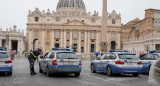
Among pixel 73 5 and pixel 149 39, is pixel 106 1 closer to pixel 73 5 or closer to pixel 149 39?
pixel 149 39

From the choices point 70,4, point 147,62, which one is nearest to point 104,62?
point 147,62

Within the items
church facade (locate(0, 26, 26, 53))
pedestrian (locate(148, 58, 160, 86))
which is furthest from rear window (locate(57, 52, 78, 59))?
church facade (locate(0, 26, 26, 53))

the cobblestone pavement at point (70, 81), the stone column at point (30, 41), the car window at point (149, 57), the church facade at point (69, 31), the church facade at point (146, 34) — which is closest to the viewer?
the cobblestone pavement at point (70, 81)

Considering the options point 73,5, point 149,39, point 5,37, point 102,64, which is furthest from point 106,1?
point 73,5

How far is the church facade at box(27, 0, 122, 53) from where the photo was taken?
92.0m

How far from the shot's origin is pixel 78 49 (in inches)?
3674

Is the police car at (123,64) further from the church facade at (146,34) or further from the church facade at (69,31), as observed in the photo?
A: the church facade at (69,31)

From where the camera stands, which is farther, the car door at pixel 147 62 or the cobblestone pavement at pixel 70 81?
the car door at pixel 147 62

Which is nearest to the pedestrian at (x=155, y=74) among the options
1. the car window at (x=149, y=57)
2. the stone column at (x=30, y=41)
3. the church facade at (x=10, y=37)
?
the car window at (x=149, y=57)

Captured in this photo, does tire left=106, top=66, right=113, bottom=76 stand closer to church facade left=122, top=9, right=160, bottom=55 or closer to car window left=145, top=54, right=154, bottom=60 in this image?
car window left=145, top=54, right=154, bottom=60

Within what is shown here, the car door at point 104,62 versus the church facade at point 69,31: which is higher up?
the church facade at point 69,31

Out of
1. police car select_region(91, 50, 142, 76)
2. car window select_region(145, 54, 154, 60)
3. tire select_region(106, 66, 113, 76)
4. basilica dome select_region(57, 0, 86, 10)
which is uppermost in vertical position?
basilica dome select_region(57, 0, 86, 10)

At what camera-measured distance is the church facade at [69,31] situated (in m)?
92.0

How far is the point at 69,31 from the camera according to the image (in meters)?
93.6
